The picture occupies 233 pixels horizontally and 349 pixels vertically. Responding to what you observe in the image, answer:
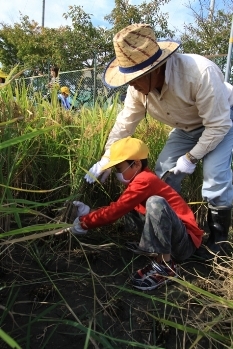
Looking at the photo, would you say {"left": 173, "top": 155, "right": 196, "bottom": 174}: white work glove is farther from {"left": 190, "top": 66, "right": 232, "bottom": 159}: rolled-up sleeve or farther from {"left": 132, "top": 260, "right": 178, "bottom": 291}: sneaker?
{"left": 132, "top": 260, "right": 178, "bottom": 291}: sneaker

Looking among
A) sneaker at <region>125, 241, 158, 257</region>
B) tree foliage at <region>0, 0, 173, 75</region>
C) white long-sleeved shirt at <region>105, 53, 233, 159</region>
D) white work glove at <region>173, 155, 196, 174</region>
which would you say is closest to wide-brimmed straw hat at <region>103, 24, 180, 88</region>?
white long-sleeved shirt at <region>105, 53, 233, 159</region>

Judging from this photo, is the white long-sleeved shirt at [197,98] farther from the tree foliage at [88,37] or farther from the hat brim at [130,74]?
the tree foliage at [88,37]

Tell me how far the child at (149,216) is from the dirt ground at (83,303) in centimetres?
8

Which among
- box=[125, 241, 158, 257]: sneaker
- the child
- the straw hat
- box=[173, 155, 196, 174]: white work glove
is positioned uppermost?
the straw hat

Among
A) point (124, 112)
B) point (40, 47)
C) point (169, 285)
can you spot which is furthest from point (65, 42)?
point (169, 285)

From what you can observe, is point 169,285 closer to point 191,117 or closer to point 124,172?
point 124,172

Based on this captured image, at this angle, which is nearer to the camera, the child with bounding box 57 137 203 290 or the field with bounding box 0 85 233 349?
the field with bounding box 0 85 233 349

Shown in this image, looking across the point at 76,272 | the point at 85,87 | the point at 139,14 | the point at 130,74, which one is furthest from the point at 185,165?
the point at 139,14

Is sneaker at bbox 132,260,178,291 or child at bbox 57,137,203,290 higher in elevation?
child at bbox 57,137,203,290

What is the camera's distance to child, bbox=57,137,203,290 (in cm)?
140

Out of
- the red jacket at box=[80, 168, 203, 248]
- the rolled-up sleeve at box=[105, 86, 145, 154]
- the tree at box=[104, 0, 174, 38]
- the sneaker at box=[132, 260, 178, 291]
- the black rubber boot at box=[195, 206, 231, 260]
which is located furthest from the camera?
the tree at box=[104, 0, 174, 38]

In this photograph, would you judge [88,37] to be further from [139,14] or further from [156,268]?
[156,268]

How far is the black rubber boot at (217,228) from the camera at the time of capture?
5.60 ft

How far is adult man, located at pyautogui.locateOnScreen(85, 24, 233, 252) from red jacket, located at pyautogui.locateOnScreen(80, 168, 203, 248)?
19cm
